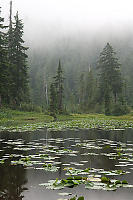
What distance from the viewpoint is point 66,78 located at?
94438 mm

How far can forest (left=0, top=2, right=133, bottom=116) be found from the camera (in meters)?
30.2

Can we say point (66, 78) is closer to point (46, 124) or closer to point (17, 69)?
point (17, 69)

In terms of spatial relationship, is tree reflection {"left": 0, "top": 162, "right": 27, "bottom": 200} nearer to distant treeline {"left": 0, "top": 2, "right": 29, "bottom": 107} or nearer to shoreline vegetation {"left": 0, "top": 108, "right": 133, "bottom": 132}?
shoreline vegetation {"left": 0, "top": 108, "right": 133, "bottom": 132}

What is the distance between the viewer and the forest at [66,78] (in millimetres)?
30219

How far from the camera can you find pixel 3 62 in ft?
85.8

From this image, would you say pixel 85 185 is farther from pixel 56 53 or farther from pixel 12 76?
pixel 56 53

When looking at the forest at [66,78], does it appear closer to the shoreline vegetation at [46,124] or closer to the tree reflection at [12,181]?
the shoreline vegetation at [46,124]

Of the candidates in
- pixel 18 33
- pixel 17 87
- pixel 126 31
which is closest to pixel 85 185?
pixel 17 87

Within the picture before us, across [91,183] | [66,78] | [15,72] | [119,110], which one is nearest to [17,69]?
[15,72]

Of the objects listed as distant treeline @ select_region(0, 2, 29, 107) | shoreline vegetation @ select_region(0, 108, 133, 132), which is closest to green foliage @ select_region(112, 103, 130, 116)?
shoreline vegetation @ select_region(0, 108, 133, 132)

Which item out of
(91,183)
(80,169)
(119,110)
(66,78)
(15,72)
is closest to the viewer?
(91,183)

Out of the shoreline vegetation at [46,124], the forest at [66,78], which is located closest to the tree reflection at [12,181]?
the shoreline vegetation at [46,124]

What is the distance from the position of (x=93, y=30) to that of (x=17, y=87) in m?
169

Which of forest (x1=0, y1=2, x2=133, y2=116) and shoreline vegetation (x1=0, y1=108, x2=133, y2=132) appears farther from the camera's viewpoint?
forest (x1=0, y1=2, x2=133, y2=116)
